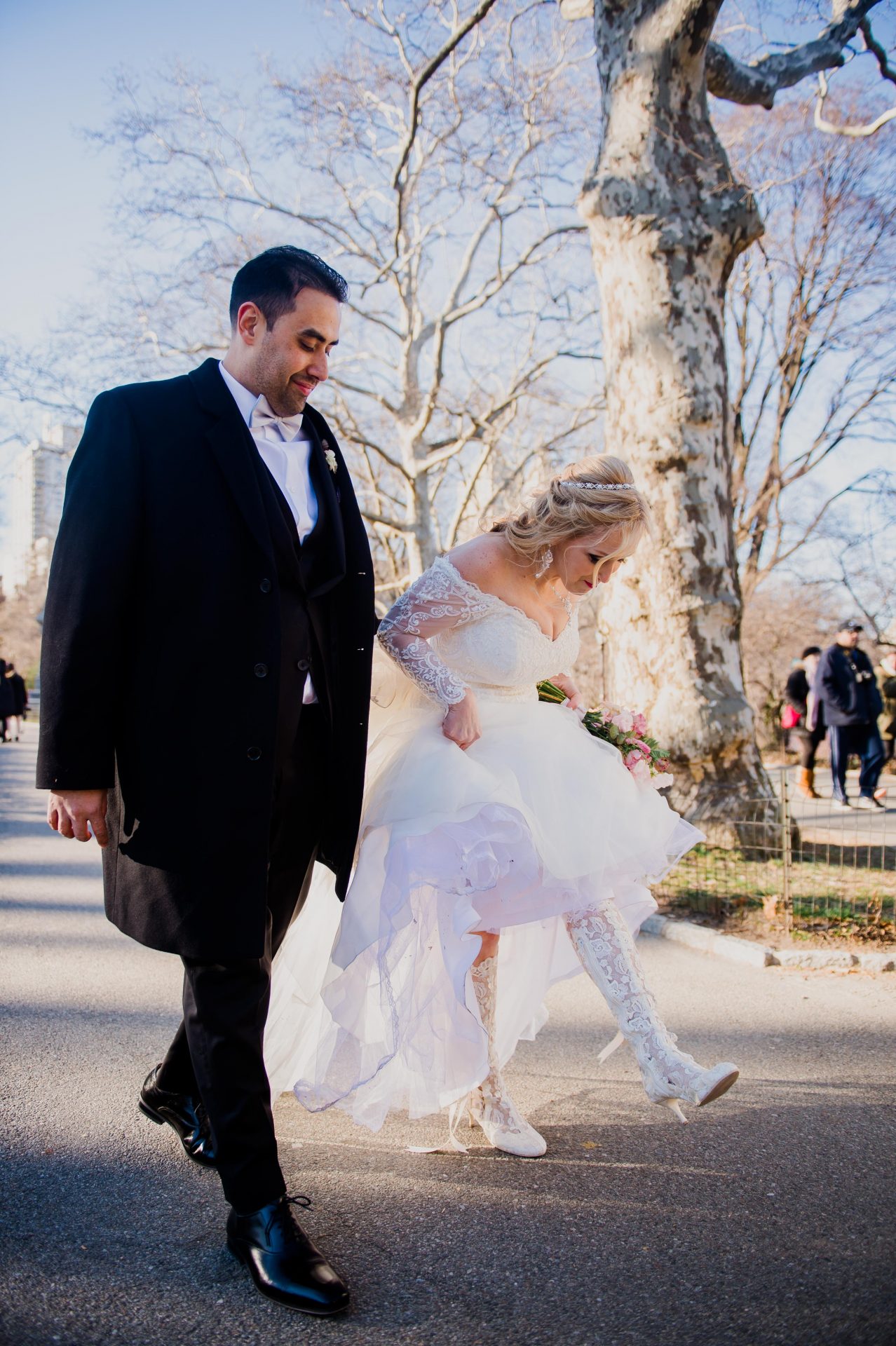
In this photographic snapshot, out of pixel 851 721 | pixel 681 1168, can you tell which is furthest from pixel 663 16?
pixel 681 1168

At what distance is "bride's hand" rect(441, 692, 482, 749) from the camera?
10.4ft

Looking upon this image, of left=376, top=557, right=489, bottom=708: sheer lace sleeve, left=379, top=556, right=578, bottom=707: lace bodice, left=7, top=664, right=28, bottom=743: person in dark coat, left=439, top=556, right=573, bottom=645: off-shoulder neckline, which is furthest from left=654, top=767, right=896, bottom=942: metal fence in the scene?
left=7, top=664, right=28, bottom=743: person in dark coat

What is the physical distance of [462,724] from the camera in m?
3.18

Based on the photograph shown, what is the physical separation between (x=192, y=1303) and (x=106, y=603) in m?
1.61

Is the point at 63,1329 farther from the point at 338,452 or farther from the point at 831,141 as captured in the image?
the point at 831,141

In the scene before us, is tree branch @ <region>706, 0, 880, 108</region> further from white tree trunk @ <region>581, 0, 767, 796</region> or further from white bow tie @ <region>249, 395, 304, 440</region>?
white bow tie @ <region>249, 395, 304, 440</region>

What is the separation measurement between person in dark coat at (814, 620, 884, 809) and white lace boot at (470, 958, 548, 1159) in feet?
29.6

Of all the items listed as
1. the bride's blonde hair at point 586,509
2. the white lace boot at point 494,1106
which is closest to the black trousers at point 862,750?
the bride's blonde hair at point 586,509

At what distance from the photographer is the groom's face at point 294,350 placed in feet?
8.81

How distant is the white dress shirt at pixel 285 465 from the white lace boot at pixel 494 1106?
1.10 meters

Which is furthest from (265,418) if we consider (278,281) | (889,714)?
(889,714)

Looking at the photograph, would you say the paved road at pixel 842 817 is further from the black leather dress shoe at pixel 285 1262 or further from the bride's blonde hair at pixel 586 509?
the black leather dress shoe at pixel 285 1262

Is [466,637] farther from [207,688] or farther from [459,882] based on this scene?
[207,688]

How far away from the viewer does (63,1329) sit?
2107 millimetres
